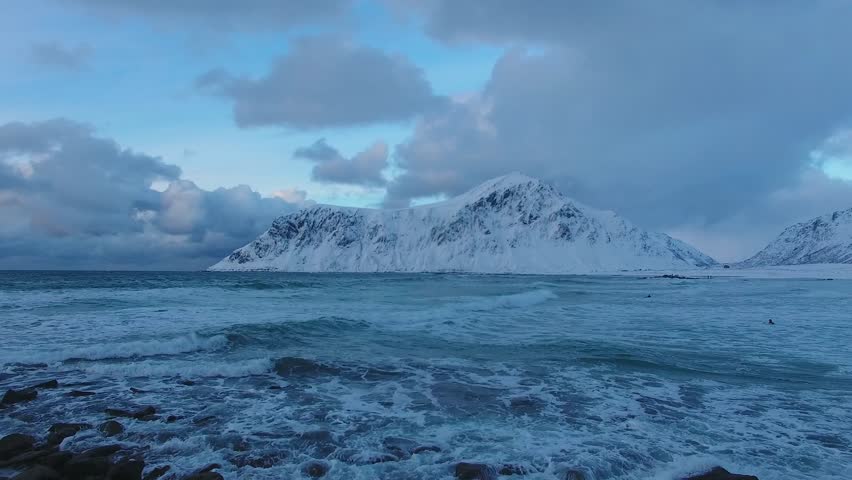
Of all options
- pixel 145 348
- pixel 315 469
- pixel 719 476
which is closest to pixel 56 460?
pixel 315 469

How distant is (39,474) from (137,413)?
3.50m

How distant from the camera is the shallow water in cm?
854

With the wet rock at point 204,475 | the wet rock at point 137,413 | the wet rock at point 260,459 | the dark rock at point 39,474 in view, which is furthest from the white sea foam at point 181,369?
the dark rock at point 39,474

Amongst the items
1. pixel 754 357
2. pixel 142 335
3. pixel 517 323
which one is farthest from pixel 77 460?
pixel 517 323

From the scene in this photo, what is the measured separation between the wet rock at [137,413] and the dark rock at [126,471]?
2.81 metres

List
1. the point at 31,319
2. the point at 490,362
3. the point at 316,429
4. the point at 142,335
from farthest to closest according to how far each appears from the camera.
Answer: the point at 31,319, the point at 142,335, the point at 490,362, the point at 316,429

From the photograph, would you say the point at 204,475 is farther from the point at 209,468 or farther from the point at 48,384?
the point at 48,384

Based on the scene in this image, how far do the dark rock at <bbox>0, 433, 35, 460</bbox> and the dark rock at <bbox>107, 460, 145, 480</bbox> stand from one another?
2.18m

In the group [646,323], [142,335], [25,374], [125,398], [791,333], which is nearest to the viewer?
[125,398]

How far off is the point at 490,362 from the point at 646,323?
51.3ft

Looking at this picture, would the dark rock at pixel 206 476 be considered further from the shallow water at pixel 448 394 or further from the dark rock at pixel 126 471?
the dark rock at pixel 126 471

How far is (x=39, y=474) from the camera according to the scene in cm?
705

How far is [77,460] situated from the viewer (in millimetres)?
7707

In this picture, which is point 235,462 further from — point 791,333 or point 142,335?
point 791,333
